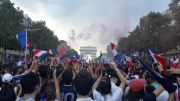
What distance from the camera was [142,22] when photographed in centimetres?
3675

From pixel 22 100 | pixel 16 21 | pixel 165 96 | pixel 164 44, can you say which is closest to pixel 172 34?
pixel 164 44

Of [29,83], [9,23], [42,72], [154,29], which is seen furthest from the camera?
[154,29]

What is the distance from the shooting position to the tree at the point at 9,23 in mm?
28631

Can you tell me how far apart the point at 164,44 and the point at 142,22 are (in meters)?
6.95

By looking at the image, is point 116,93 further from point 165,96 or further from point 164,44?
point 164,44

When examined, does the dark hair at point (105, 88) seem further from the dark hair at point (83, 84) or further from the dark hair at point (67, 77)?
the dark hair at point (67, 77)

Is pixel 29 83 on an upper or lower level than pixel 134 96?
upper

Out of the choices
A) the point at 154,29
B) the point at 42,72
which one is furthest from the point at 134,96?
the point at 154,29

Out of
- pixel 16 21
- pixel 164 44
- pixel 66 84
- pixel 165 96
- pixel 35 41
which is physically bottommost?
pixel 165 96

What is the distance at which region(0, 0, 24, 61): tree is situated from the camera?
28.6 m

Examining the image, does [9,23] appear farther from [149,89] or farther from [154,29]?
[149,89]

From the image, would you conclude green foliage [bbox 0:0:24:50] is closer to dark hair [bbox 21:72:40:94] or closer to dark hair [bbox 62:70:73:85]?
dark hair [bbox 62:70:73:85]

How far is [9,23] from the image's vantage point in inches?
1153

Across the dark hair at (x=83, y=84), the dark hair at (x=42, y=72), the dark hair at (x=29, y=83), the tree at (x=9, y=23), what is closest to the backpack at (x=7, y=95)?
the dark hair at (x=29, y=83)
